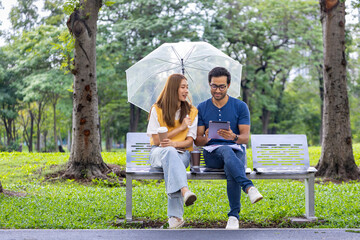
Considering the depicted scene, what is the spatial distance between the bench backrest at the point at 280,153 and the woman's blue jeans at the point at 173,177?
3.69 feet

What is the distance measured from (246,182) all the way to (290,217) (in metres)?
1.14

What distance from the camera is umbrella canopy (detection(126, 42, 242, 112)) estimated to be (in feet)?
23.2

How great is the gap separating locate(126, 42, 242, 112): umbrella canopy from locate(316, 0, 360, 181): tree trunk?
3.94m

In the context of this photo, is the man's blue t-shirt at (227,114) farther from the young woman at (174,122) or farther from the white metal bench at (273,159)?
the white metal bench at (273,159)

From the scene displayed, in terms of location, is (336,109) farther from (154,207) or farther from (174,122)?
(174,122)

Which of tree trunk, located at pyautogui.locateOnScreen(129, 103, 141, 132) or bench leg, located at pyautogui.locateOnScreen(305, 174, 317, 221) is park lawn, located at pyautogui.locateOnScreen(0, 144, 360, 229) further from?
tree trunk, located at pyautogui.locateOnScreen(129, 103, 141, 132)

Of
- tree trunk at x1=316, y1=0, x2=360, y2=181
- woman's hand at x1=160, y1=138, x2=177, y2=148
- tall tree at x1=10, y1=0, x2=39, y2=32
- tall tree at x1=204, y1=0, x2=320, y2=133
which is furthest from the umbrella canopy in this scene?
tall tree at x1=10, y1=0, x2=39, y2=32

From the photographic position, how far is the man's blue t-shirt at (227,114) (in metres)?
5.51

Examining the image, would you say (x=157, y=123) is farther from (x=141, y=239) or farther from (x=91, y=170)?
(x=91, y=170)

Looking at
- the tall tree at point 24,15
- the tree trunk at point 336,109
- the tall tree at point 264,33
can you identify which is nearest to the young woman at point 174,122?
the tree trunk at point 336,109

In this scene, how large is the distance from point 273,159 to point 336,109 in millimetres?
5152

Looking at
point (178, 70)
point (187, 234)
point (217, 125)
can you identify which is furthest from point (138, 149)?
point (178, 70)

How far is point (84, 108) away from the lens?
31.6ft

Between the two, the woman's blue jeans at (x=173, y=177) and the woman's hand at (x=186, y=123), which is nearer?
the woman's blue jeans at (x=173, y=177)
